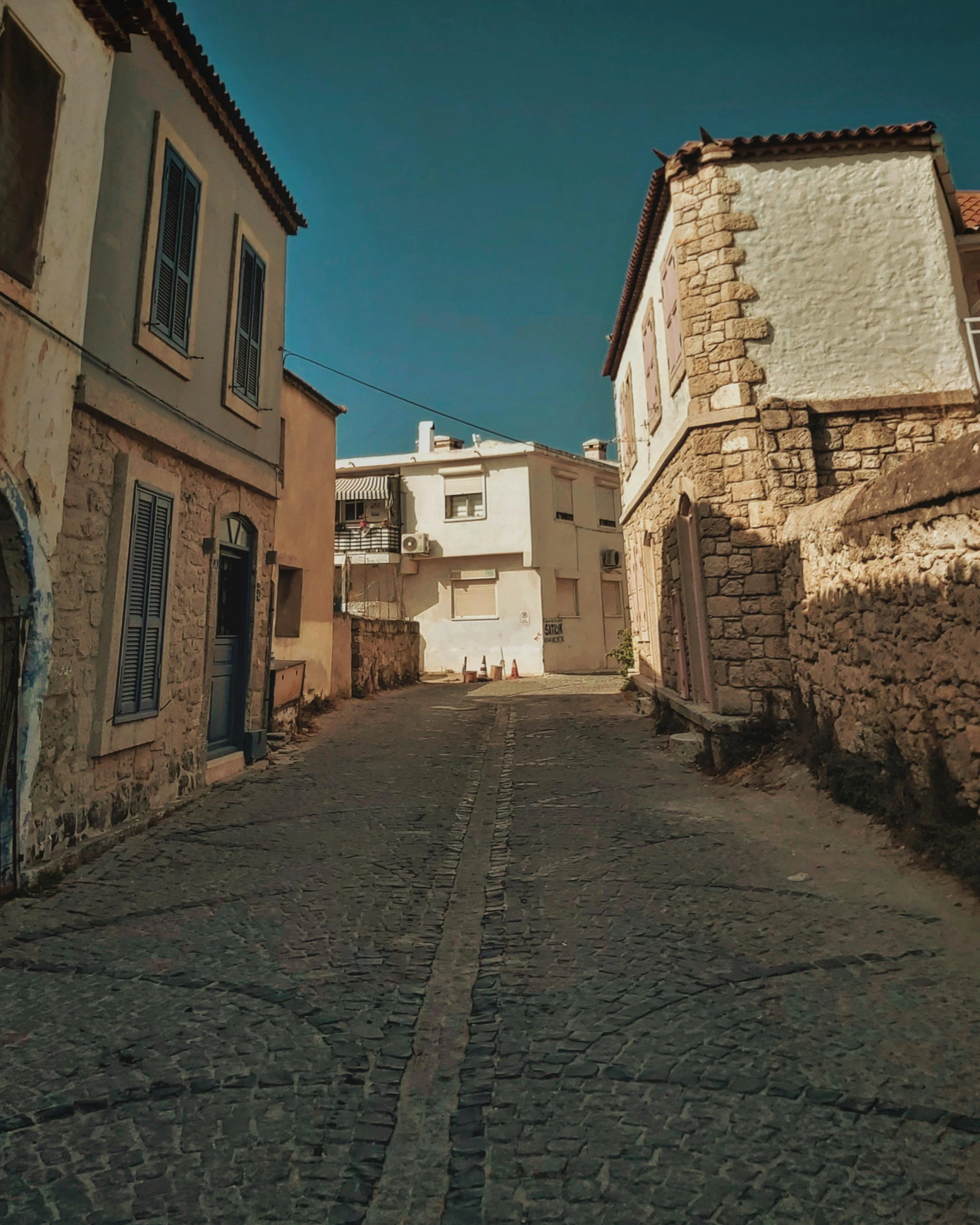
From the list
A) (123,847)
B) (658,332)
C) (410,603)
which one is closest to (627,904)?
(123,847)

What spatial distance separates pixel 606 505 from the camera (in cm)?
2661

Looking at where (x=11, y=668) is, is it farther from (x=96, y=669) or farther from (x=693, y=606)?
(x=693, y=606)

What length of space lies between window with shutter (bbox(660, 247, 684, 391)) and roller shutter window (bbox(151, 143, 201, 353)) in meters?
5.27

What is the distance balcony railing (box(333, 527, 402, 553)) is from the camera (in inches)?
941

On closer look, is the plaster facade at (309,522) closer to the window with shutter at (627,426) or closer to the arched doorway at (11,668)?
the window with shutter at (627,426)

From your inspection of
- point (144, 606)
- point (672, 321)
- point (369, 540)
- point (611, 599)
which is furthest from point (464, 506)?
point (144, 606)

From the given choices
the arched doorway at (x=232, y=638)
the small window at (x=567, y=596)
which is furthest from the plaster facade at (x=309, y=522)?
the small window at (x=567, y=596)

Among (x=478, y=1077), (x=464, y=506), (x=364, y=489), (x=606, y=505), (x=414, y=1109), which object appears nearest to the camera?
(x=414, y=1109)

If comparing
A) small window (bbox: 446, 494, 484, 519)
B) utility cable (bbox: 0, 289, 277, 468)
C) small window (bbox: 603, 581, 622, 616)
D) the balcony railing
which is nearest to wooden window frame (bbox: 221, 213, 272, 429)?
utility cable (bbox: 0, 289, 277, 468)

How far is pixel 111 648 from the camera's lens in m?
5.25

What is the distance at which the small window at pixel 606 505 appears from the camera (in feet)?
86.3

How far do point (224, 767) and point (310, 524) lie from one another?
6.47 m

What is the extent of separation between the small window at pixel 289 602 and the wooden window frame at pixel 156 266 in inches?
230

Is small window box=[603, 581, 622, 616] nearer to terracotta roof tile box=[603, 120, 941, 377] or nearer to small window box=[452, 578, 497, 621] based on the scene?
small window box=[452, 578, 497, 621]
